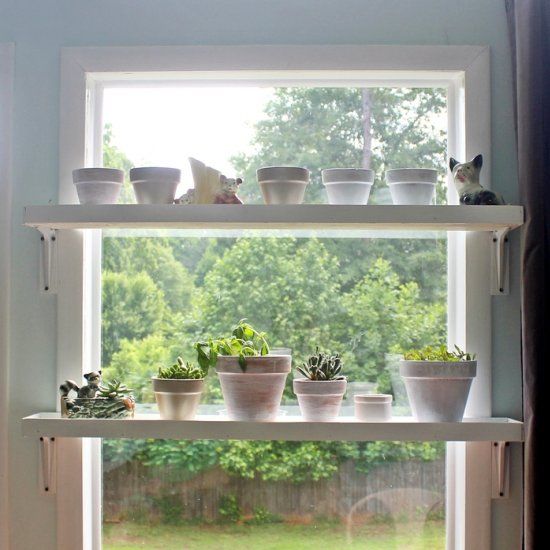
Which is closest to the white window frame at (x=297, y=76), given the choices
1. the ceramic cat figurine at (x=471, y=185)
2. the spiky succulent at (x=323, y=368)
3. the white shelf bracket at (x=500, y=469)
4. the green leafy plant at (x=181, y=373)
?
the white shelf bracket at (x=500, y=469)

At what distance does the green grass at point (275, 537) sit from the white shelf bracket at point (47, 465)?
0.64 ft

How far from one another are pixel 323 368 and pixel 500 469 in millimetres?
491

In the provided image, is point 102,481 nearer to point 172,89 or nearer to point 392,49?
point 172,89

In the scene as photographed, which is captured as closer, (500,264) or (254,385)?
(254,385)

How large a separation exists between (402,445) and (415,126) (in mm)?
813

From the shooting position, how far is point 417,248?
1.98 metres

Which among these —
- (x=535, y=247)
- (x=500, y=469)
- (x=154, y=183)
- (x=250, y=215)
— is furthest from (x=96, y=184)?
(x=500, y=469)

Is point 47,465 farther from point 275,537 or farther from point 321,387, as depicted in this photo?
point 321,387

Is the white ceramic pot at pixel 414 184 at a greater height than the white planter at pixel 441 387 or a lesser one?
greater

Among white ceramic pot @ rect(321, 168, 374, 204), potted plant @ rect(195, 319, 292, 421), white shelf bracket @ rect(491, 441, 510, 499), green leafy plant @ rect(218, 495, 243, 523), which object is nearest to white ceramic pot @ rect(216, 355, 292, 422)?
potted plant @ rect(195, 319, 292, 421)

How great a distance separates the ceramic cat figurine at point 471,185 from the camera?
1764 millimetres

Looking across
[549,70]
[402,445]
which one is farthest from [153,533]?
[549,70]

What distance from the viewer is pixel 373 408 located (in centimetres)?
180

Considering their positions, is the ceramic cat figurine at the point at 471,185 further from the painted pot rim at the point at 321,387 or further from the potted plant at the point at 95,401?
the potted plant at the point at 95,401
